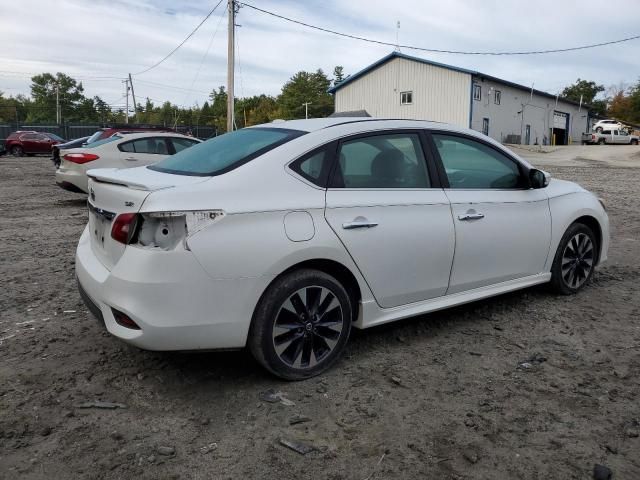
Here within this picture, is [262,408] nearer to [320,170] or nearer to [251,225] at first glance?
[251,225]

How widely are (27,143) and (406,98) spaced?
25751 millimetres

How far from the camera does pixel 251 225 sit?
9.81 ft

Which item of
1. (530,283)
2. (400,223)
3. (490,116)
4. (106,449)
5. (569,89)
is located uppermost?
(569,89)

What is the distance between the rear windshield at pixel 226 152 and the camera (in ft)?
10.9

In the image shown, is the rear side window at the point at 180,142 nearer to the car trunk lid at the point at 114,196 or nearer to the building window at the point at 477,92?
the car trunk lid at the point at 114,196

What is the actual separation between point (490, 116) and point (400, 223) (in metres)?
40.0

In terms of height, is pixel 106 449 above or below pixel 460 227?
below

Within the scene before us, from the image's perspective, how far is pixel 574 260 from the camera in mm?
4902

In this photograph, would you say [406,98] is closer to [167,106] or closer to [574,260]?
[574,260]

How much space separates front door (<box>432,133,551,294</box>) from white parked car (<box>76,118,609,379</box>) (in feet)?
0.04

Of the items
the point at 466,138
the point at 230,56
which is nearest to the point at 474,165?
the point at 466,138

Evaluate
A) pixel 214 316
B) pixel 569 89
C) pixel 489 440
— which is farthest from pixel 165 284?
pixel 569 89

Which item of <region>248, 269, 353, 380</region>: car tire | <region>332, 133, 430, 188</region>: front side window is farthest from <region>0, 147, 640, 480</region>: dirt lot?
<region>332, 133, 430, 188</region>: front side window

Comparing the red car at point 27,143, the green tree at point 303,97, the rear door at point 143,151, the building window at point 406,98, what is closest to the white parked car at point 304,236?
the rear door at point 143,151
